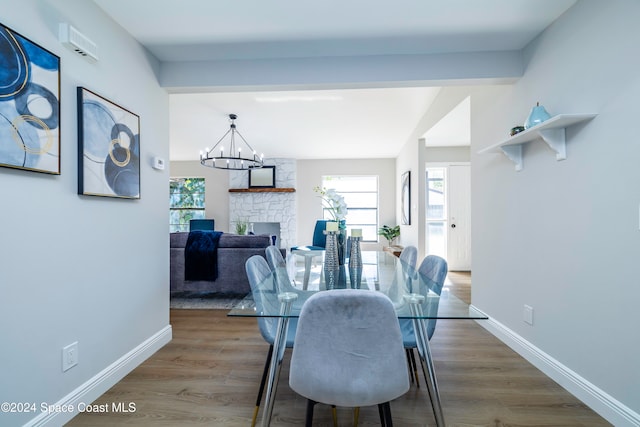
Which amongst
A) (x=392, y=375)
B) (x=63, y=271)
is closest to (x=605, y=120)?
(x=392, y=375)

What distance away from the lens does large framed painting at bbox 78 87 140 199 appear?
1.63m

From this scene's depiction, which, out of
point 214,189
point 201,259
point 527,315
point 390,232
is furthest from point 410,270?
point 214,189

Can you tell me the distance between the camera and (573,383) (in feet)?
5.72

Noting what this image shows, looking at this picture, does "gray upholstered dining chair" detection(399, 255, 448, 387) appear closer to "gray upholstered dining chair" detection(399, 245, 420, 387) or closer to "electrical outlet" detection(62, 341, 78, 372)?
"gray upholstered dining chair" detection(399, 245, 420, 387)

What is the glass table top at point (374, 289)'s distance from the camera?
132 centimetres

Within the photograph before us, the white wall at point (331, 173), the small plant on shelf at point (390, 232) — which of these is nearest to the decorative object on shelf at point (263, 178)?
the white wall at point (331, 173)

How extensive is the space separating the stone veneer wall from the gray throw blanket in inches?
121

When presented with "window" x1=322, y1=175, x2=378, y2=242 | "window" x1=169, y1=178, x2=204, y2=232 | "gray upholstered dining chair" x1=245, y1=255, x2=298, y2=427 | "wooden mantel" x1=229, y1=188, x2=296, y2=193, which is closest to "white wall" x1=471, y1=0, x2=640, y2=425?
"gray upholstered dining chair" x1=245, y1=255, x2=298, y2=427

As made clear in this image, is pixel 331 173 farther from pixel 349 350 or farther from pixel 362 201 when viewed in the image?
pixel 349 350

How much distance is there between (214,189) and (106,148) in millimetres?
5296

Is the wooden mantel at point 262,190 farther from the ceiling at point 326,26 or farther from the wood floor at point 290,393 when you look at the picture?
the wood floor at point 290,393

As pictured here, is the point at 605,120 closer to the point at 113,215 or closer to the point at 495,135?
the point at 495,135

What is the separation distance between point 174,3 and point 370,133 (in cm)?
396

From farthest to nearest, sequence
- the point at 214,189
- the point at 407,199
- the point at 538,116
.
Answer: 1. the point at 214,189
2. the point at 407,199
3. the point at 538,116
